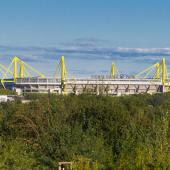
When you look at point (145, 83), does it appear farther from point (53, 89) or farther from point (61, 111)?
point (61, 111)

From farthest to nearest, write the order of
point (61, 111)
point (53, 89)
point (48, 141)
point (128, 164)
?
point (53, 89)
point (61, 111)
point (48, 141)
point (128, 164)

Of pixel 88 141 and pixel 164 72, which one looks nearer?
pixel 88 141

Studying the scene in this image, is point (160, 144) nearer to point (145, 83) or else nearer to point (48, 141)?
point (48, 141)

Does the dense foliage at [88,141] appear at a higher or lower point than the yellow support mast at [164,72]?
lower

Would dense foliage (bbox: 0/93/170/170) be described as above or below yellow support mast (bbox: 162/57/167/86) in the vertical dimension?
below

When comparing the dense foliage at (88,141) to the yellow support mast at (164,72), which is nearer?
the dense foliage at (88,141)

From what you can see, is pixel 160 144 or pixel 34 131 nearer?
pixel 160 144

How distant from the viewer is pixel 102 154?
998 inches

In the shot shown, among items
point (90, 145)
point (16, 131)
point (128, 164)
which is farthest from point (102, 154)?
point (16, 131)

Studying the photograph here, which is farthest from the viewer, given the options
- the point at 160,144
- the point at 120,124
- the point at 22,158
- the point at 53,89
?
the point at 53,89

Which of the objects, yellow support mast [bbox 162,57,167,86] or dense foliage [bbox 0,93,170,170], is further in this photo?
yellow support mast [bbox 162,57,167,86]

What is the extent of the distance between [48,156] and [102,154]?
2.26 m

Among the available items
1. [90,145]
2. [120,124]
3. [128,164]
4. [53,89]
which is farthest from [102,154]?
[53,89]

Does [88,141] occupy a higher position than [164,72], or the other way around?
Answer: [164,72]
